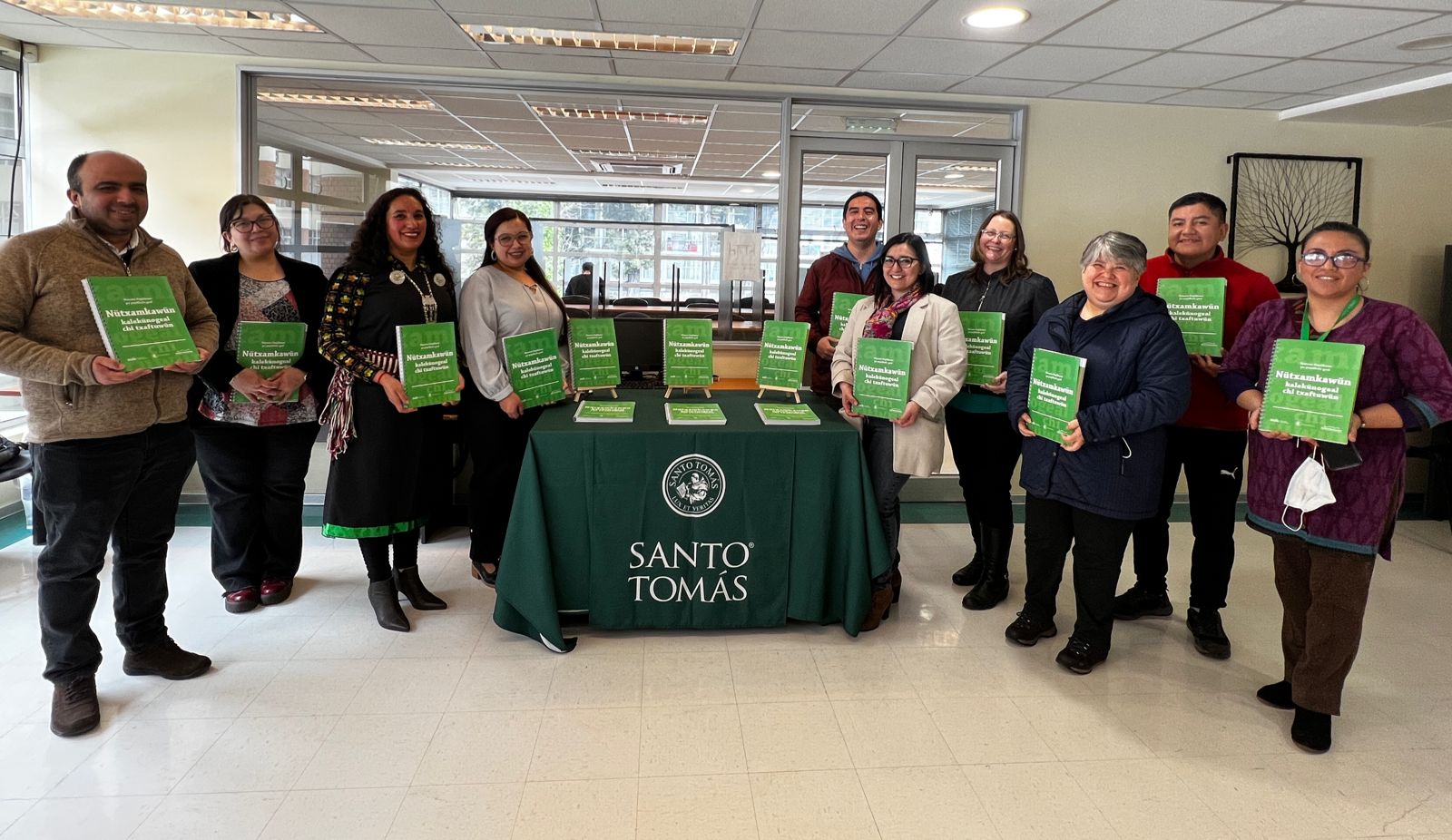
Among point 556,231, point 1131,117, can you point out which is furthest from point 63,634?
point 556,231

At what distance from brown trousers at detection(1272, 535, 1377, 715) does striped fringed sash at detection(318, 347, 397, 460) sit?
2.96 meters

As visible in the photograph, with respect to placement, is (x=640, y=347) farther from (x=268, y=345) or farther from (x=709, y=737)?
(x=709, y=737)

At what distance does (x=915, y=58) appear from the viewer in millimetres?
4180

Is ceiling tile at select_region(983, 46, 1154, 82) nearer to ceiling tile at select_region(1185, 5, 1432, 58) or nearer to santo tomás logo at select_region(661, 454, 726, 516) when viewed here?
ceiling tile at select_region(1185, 5, 1432, 58)

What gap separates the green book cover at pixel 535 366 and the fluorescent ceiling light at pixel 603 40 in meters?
1.69

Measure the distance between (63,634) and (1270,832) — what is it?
3.30 meters

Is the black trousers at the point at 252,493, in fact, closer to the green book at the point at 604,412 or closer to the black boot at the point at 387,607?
the black boot at the point at 387,607

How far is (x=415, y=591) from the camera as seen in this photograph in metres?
3.42

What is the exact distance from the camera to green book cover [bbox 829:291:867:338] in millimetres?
3604

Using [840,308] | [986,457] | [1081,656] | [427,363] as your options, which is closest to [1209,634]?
[1081,656]

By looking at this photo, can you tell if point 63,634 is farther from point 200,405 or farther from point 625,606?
point 625,606

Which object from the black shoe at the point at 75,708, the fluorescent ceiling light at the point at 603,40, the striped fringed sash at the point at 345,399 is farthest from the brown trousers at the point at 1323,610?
the black shoe at the point at 75,708

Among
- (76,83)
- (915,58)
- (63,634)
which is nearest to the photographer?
(63,634)

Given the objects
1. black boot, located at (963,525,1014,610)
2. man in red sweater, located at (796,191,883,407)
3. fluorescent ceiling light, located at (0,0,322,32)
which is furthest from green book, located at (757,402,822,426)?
fluorescent ceiling light, located at (0,0,322,32)
